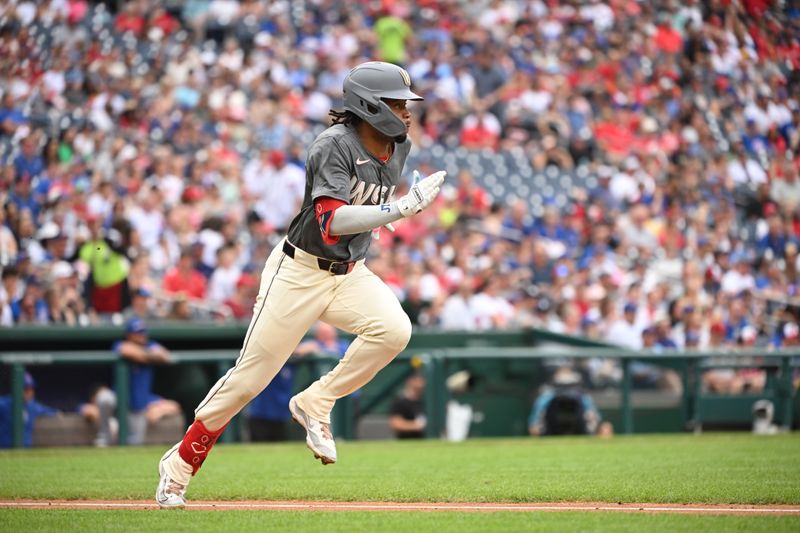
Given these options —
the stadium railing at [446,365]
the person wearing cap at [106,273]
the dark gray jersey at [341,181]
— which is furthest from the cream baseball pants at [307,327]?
the person wearing cap at [106,273]

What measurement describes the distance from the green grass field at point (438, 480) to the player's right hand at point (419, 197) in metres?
1.34

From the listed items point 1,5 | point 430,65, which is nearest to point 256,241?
point 1,5

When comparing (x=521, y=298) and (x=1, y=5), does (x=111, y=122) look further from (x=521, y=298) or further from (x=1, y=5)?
(x=521, y=298)

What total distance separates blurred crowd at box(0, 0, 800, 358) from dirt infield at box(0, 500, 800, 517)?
235 inches

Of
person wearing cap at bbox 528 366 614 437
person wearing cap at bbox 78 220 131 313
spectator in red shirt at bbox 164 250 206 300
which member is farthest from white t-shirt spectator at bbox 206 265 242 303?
person wearing cap at bbox 528 366 614 437

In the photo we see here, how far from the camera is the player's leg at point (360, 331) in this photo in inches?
239

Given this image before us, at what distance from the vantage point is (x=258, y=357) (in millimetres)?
5855

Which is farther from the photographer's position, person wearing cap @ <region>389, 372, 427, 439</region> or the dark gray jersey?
person wearing cap @ <region>389, 372, 427, 439</region>

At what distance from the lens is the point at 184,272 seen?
1322cm

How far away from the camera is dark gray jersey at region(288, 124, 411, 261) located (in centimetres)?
577

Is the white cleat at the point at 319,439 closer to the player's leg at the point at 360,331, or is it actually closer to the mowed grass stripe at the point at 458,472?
the player's leg at the point at 360,331

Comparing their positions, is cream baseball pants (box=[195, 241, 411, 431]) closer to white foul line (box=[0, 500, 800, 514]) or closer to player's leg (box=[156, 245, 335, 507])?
player's leg (box=[156, 245, 335, 507])

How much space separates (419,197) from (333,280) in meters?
0.71

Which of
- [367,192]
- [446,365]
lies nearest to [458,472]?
[367,192]
